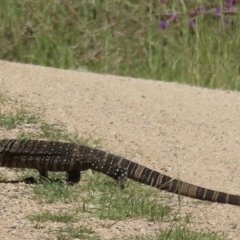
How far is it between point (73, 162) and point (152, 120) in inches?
77.2

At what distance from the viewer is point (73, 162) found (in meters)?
7.21

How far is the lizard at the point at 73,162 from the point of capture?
7.18m

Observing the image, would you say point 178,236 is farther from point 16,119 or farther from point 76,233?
point 16,119

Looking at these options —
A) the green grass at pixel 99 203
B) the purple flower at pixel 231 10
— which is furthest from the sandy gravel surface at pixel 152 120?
the purple flower at pixel 231 10

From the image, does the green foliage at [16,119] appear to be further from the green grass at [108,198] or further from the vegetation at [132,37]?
the vegetation at [132,37]

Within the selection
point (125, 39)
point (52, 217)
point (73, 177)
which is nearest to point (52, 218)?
point (52, 217)

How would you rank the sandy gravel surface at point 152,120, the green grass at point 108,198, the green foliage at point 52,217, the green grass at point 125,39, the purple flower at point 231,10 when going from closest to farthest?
the green foliage at point 52,217
the green grass at point 108,198
the sandy gravel surface at point 152,120
the green grass at point 125,39
the purple flower at point 231,10

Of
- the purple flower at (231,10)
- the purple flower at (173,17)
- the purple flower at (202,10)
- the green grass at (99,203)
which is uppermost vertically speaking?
the purple flower at (231,10)

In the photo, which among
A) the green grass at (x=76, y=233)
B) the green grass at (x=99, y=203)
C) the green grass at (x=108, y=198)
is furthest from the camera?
the green grass at (x=108, y=198)

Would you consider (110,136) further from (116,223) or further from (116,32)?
(116,32)

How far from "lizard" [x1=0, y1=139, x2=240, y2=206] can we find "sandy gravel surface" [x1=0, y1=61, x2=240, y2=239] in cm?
34

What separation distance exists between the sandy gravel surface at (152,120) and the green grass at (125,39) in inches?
29.6

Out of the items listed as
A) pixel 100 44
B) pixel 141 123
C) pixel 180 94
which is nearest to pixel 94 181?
A: pixel 141 123

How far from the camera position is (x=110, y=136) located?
8383mm
